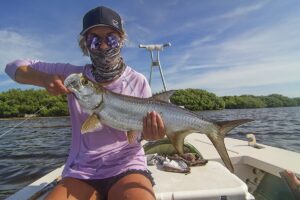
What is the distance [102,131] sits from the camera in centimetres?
395

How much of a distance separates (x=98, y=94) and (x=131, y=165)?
0.93 metres

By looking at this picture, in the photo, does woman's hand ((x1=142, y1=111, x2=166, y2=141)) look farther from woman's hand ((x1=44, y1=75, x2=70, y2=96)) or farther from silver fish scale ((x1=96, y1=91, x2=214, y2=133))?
woman's hand ((x1=44, y1=75, x2=70, y2=96))

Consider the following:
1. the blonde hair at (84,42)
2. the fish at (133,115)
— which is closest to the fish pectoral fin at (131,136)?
the fish at (133,115)

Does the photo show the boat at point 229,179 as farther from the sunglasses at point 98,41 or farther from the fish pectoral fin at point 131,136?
the sunglasses at point 98,41

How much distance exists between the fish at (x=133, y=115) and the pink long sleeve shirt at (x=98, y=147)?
0.95ft

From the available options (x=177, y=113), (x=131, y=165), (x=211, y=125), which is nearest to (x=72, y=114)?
(x=131, y=165)

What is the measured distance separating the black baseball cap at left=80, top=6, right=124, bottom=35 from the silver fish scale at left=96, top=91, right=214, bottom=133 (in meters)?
0.95

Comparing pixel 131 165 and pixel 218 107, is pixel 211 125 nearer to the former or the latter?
pixel 131 165

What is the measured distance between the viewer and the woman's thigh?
3348 mm

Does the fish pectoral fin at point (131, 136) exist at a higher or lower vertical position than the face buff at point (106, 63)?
lower

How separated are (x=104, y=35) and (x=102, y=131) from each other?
1.24 meters

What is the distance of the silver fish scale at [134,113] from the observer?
3664mm

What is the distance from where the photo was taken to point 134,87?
14.0ft

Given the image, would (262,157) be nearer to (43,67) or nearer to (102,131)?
(102,131)
